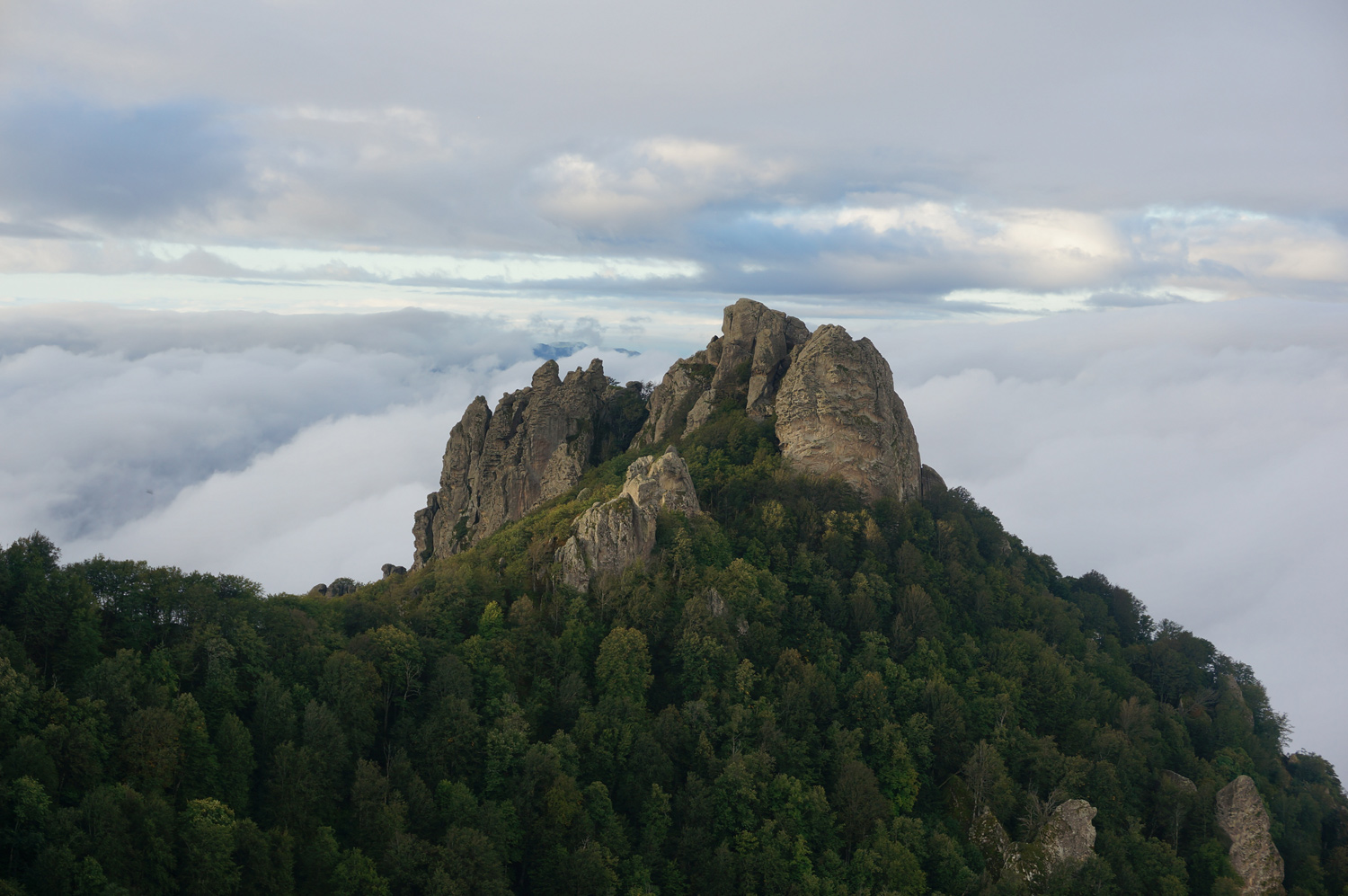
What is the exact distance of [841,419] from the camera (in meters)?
69.2

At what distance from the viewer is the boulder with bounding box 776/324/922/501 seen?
6962 centimetres

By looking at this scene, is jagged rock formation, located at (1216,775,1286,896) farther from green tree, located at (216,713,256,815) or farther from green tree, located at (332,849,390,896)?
green tree, located at (216,713,256,815)

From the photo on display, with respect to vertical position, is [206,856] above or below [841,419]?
below

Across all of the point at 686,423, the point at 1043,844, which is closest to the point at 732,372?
the point at 686,423

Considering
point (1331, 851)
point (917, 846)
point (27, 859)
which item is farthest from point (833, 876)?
point (1331, 851)

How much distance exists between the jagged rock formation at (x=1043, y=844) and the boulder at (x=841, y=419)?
29854 mm

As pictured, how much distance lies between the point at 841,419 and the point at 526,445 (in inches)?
1472

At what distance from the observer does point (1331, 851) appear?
55.4 m

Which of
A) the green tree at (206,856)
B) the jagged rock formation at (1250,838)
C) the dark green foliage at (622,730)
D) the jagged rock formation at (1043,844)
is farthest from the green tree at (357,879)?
the jagged rock formation at (1250,838)

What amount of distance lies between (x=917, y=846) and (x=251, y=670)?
121 ft

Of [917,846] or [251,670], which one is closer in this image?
[251,670]

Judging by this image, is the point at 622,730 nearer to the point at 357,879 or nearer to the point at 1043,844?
the point at 357,879

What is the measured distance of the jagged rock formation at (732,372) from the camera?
258 ft

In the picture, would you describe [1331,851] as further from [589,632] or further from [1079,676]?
[589,632]
